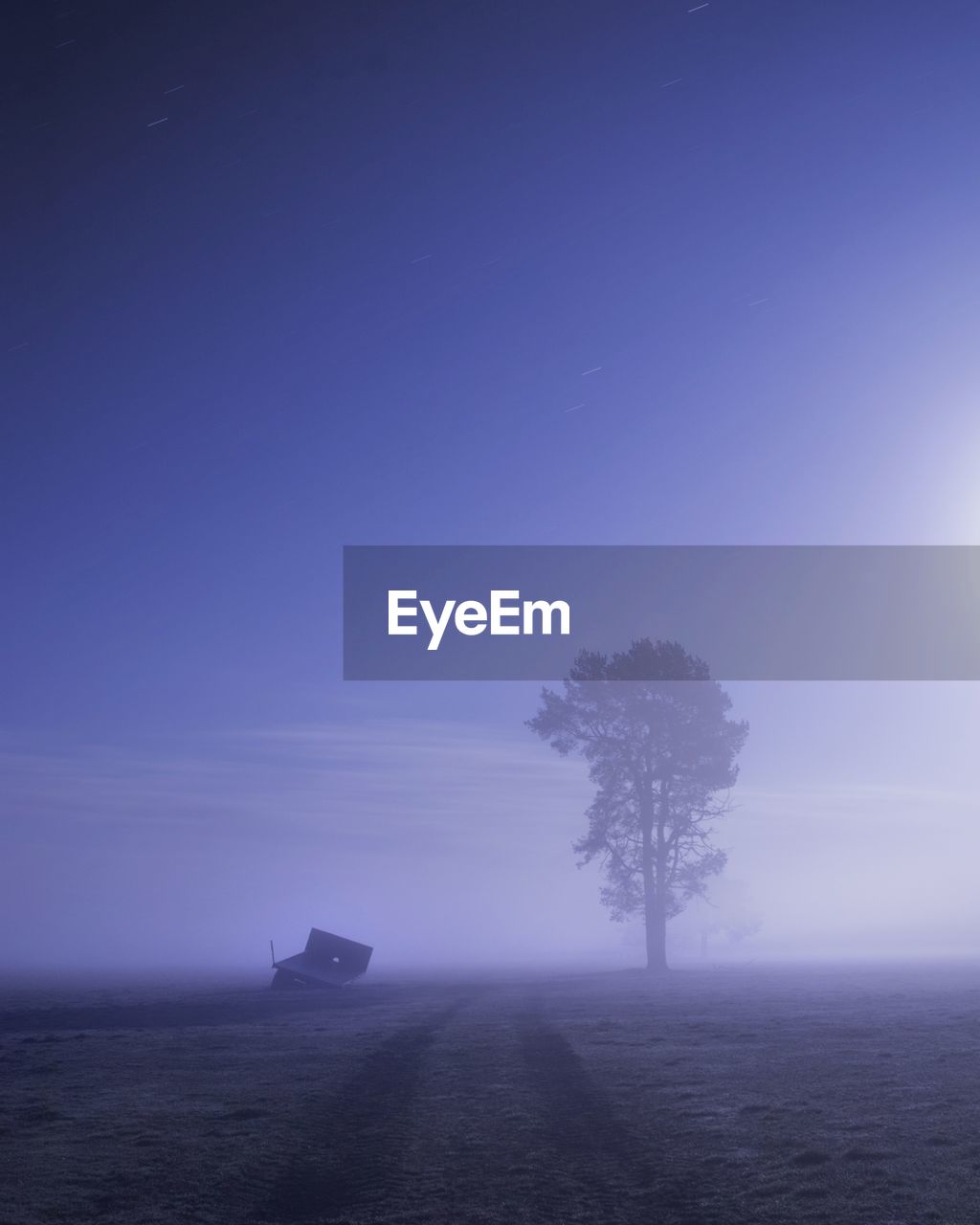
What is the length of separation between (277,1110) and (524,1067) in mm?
6540

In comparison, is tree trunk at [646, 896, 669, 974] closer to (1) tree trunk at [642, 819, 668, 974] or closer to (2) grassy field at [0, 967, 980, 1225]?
(1) tree trunk at [642, 819, 668, 974]

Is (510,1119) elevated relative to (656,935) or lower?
lower

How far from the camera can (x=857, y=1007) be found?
111 ft

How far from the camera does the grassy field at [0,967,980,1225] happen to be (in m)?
12.7

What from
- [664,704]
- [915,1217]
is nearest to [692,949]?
[664,704]

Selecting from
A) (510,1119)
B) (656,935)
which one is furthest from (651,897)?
(510,1119)

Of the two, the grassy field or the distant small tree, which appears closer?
the grassy field

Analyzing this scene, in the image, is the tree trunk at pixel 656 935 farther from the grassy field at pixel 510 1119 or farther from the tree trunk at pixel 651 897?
the grassy field at pixel 510 1119

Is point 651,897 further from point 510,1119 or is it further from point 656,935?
point 510,1119

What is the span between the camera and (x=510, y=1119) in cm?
1769

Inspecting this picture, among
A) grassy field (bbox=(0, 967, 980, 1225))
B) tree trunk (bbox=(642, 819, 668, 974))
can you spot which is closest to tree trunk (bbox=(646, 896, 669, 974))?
tree trunk (bbox=(642, 819, 668, 974))

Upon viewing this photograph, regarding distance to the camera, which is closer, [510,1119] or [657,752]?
[510,1119]

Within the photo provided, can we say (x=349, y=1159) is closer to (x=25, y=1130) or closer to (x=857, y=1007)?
(x=25, y=1130)

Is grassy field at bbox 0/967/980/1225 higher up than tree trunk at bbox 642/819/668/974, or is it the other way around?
tree trunk at bbox 642/819/668/974
